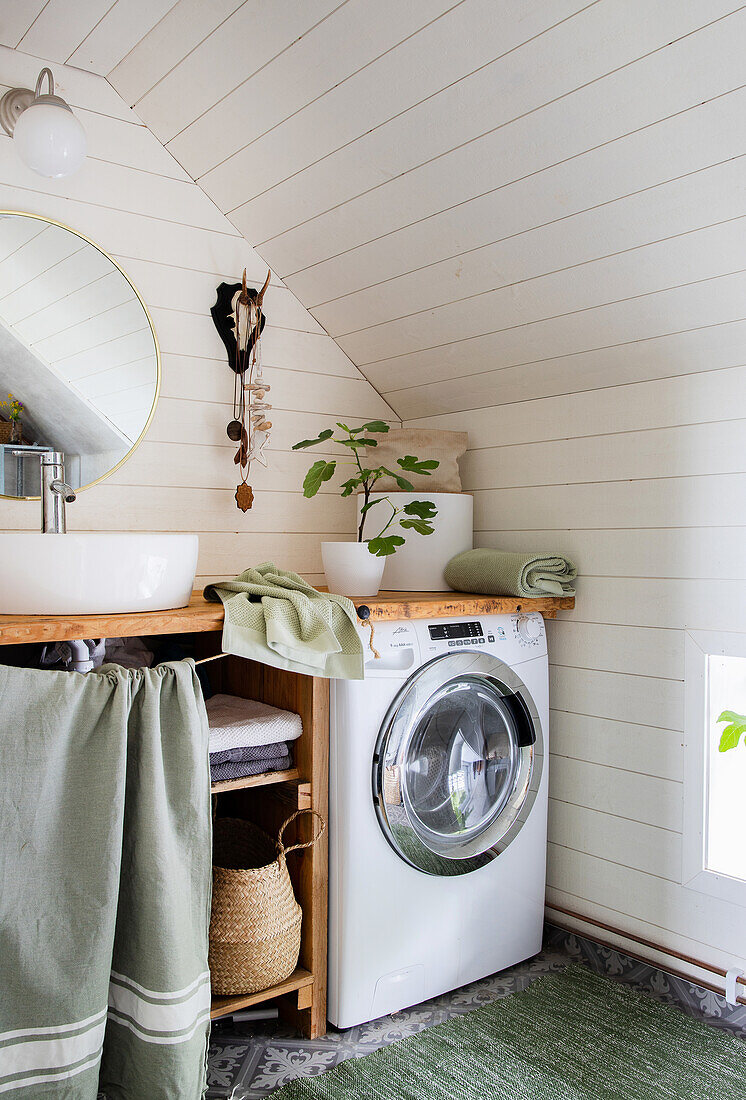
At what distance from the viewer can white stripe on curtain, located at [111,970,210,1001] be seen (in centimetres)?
146

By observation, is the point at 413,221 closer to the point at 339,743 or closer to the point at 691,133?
the point at 691,133

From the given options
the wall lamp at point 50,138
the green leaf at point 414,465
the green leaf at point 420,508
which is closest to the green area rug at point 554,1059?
the green leaf at point 420,508

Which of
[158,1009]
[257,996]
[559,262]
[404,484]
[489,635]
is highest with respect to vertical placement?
[559,262]

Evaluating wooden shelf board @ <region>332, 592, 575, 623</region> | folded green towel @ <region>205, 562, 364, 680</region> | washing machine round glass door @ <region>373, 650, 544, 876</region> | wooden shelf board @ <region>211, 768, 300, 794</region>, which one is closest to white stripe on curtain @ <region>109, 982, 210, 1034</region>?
wooden shelf board @ <region>211, 768, 300, 794</region>

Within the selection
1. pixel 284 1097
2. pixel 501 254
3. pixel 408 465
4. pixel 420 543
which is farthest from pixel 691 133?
pixel 284 1097

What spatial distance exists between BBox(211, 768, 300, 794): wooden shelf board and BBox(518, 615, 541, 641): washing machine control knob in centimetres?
66

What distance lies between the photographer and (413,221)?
1.93 m

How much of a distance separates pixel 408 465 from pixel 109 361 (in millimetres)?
775

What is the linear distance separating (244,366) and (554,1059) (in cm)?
178

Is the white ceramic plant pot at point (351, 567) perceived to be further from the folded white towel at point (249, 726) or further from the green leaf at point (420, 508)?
the folded white towel at point (249, 726)

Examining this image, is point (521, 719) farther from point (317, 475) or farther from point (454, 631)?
point (317, 475)

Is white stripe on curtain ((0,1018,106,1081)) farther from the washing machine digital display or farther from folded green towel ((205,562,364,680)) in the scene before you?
the washing machine digital display

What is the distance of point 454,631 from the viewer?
1954 mm

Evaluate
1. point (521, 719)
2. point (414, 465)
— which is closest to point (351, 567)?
point (414, 465)
